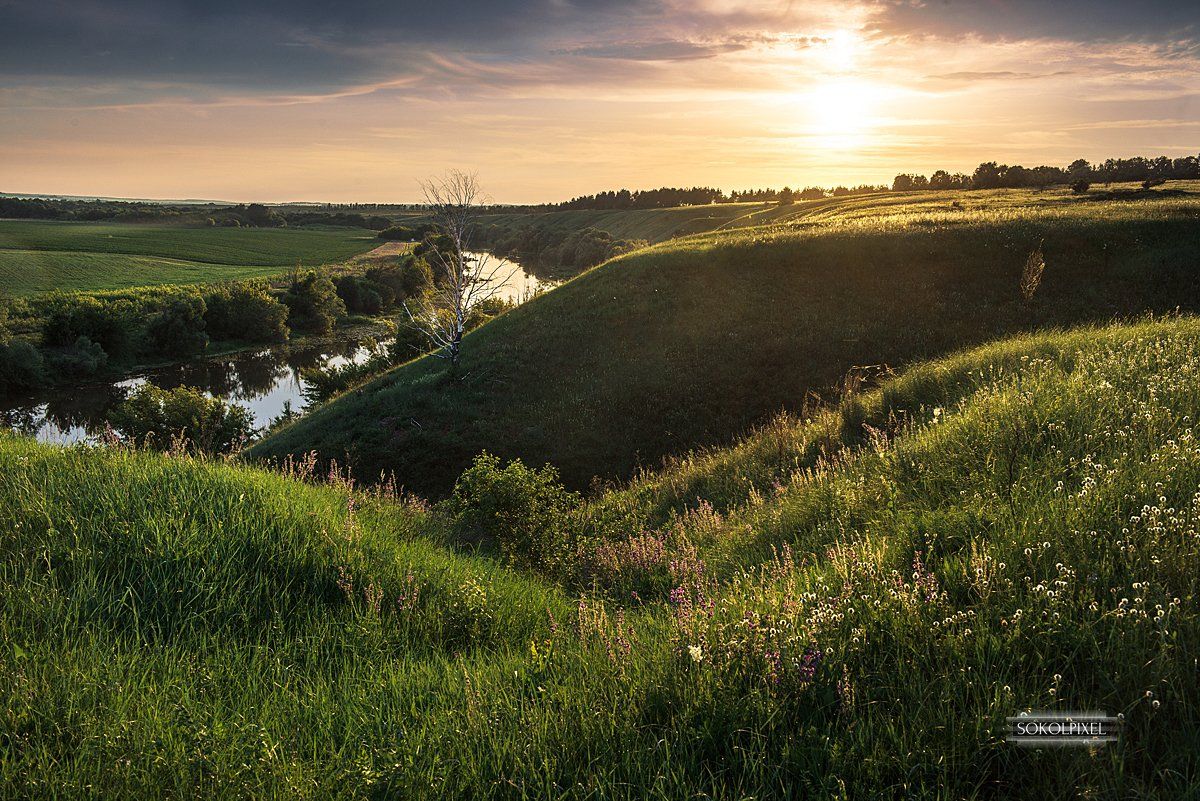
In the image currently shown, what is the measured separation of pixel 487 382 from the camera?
25922 mm

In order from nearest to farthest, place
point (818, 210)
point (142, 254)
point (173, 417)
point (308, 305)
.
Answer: point (173, 417) → point (818, 210) → point (308, 305) → point (142, 254)

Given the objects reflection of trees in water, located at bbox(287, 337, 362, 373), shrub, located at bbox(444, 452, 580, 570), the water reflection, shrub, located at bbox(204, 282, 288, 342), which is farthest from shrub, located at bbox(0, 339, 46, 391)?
shrub, located at bbox(444, 452, 580, 570)

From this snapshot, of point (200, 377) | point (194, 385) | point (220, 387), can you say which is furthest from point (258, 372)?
point (194, 385)

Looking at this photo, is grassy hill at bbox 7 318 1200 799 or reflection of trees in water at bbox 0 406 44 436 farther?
reflection of trees in water at bbox 0 406 44 436

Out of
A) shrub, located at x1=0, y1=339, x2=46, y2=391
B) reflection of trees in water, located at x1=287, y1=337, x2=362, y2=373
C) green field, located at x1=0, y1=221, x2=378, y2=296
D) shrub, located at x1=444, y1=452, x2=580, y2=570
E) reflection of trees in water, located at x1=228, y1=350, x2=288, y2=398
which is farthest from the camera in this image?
green field, located at x1=0, y1=221, x2=378, y2=296

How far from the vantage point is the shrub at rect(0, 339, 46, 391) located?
151 ft

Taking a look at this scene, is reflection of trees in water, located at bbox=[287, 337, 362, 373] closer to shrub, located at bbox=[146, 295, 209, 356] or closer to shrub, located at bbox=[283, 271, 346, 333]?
shrub, located at bbox=[283, 271, 346, 333]

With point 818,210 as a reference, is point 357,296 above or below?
below

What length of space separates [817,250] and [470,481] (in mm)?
27680

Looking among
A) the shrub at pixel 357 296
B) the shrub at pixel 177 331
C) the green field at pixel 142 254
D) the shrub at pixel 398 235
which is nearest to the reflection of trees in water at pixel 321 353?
the shrub at pixel 177 331

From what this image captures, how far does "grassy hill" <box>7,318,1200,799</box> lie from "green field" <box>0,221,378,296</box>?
90.8 metres

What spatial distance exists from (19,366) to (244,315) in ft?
71.3

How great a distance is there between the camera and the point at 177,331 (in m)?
59.7

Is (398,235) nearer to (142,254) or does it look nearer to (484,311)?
(142,254)
